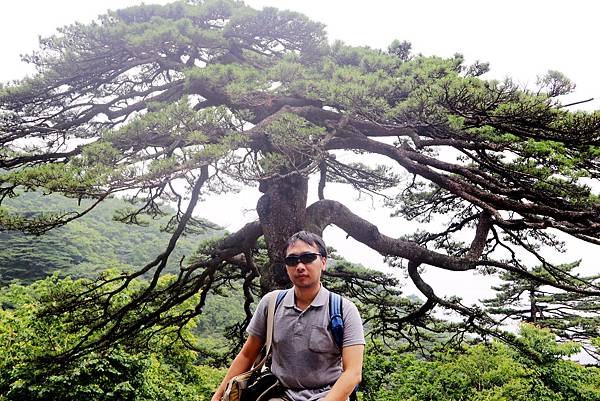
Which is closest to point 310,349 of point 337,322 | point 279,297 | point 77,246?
point 337,322

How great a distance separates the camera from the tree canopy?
3877 mm

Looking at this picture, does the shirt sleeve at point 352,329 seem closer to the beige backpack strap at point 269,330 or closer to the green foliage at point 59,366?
the beige backpack strap at point 269,330

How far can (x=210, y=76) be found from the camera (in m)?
4.99

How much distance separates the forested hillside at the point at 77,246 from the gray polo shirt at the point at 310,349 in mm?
15433

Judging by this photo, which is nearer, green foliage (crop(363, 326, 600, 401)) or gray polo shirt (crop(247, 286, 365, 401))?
gray polo shirt (crop(247, 286, 365, 401))

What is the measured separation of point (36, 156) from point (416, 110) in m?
4.48

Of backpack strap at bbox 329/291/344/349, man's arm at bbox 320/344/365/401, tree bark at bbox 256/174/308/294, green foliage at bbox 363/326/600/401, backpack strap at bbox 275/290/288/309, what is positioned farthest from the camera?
green foliage at bbox 363/326/600/401

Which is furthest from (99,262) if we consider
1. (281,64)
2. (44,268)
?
(281,64)

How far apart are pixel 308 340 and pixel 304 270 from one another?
0.32 metres

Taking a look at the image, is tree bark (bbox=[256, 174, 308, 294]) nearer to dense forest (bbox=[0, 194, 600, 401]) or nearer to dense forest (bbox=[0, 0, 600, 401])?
dense forest (bbox=[0, 0, 600, 401])

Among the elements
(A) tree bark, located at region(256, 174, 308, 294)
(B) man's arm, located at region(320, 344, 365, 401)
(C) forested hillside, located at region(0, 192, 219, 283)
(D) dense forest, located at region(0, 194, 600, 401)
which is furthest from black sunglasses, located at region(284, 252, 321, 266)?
(C) forested hillside, located at region(0, 192, 219, 283)

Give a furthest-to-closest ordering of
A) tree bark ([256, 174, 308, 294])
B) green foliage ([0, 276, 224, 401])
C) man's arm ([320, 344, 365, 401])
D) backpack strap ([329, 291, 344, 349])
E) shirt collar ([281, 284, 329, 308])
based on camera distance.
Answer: green foliage ([0, 276, 224, 401]), tree bark ([256, 174, 308, 294]), shirt collar ([281, 284, 329, 308]), backpack strap ([329, 291, 344, 349]), man's arm ([320, 344, 365, 401])

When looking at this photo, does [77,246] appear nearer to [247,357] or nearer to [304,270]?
[247,357]

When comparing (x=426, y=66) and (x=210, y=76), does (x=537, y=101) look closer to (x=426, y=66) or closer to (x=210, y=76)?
(x=426, y=66)
